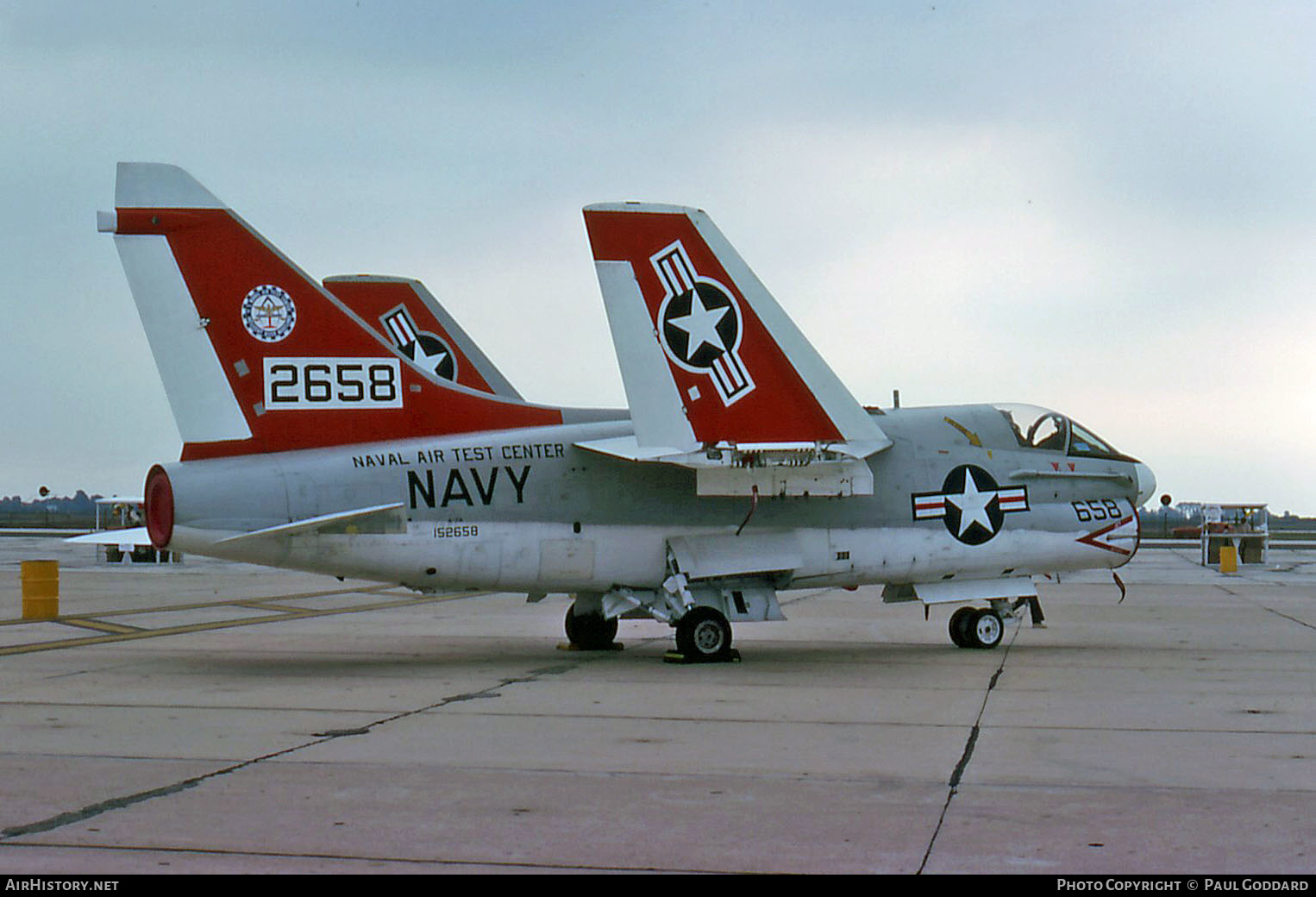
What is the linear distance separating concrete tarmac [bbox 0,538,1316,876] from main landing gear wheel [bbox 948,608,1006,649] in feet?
0.70

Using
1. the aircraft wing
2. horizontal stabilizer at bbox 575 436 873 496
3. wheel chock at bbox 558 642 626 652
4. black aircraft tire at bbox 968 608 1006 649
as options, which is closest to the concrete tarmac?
black aircraft tire at bbox 968 608 1006 649

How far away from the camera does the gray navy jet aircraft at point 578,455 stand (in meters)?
14.3

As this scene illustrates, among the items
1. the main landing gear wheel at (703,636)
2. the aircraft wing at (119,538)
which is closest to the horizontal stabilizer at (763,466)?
the main landing gear wheel at (703,636)

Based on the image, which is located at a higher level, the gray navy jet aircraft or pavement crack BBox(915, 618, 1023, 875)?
the gray navy jet aircraft

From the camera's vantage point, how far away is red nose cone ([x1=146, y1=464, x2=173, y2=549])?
13758 mm

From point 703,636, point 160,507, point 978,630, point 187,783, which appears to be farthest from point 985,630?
point 187,783

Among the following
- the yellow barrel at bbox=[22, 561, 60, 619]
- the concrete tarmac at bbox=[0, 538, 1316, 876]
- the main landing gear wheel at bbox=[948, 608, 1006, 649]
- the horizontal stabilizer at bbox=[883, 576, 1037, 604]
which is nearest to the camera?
the concrete tarmac at bbox=[0, 538, 1316, 876]

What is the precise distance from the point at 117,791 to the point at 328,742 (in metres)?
1.96

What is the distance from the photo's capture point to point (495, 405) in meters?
15.5

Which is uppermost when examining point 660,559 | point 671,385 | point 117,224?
point 117,224

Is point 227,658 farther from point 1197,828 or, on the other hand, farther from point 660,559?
point 1197,828

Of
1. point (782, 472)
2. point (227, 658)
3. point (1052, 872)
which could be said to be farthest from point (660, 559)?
point (1052, 872)

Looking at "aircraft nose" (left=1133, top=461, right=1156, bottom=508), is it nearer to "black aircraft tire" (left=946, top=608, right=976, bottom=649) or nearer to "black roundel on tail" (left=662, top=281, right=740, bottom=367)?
"black aircraft tire" (left=946, top=608, right=976, bottom=649)

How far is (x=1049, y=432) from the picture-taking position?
56.2 ft
